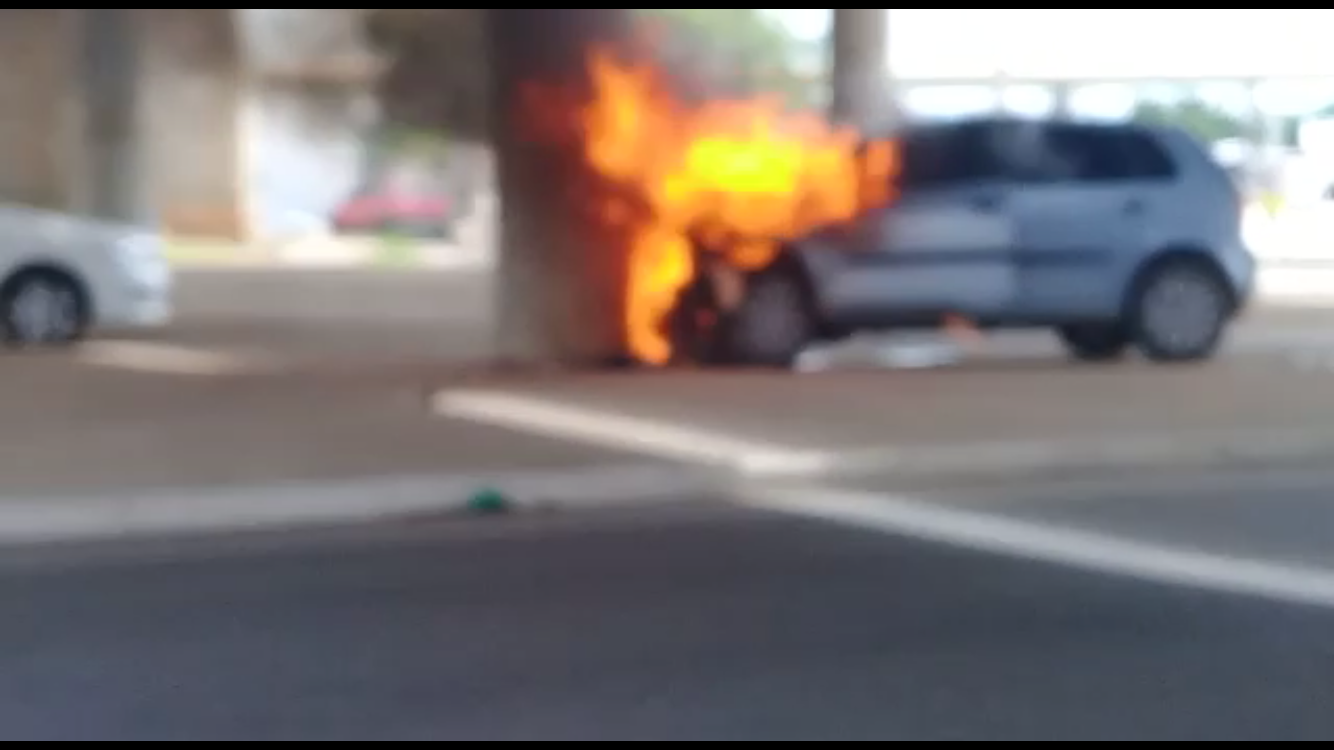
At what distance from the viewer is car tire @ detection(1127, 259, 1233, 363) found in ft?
57.6

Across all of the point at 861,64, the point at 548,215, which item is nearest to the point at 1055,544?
the point at 548,215

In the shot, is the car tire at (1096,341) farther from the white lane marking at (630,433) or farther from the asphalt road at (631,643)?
the asphalt road at (631,643)

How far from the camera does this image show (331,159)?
43.0m

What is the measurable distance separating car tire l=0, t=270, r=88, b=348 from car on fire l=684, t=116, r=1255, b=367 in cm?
588

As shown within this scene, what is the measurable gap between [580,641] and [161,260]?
13455 millimetres

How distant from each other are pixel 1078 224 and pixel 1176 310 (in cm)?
107

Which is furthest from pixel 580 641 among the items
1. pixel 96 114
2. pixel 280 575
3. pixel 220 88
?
pixel 220 88

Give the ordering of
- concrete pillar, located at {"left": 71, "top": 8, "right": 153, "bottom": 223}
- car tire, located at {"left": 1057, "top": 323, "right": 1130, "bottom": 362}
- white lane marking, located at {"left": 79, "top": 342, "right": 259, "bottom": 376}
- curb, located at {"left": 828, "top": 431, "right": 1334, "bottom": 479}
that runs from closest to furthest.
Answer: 1. curb, located at {"left": 828, "top": 431, "right": 1334, "bottom": 479}
2. white lane marking, located at {"left": 79, "top": 342, "right": 259, "bottom": 376}
3. car tire, located at {"left": 1057, "top": 323, "right": 1130, "bottom": 362}
4. concrete pillar, located at {"left": 71, "top": 8, "right": 153, "bottom": 223}

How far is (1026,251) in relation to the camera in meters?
17.3

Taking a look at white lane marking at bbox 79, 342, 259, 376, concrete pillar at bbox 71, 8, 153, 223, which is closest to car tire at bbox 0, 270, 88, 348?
white lane marking at bbox 79, 342, 259, 376

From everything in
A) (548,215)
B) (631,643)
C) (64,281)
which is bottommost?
(631,643)

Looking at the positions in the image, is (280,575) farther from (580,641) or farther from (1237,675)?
(1237,675)

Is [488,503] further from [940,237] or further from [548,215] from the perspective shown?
[940,237]

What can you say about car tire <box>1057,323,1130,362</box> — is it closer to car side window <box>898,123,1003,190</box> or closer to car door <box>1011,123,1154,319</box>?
car door <box>1011,123,1154,319</box>
